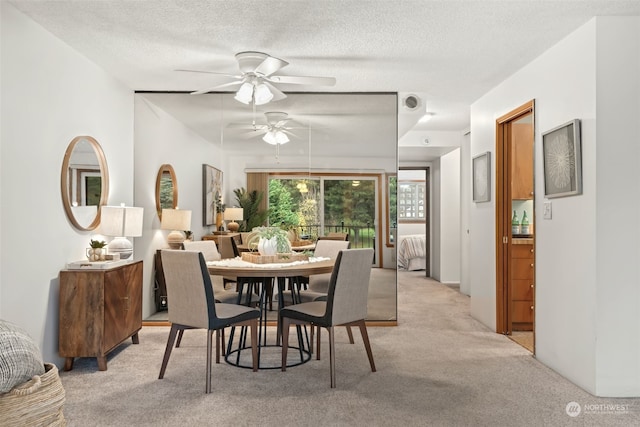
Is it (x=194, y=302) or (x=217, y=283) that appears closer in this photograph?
(x=194, y=302)

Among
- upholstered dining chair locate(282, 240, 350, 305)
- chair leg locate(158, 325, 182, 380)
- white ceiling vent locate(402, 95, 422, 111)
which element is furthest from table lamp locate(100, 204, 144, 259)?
white ceiling vent locate(402, 95, 422, 111)

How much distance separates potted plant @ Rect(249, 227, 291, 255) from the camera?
404 centimetres

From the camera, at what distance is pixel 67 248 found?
3994 mm

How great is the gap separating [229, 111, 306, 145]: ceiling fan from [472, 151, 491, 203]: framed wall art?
1886mm

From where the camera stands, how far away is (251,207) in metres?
5.46

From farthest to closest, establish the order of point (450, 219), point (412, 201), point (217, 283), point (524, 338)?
point (412, 201) → point (450, 219) → point (217, 283) → point (524, 338)

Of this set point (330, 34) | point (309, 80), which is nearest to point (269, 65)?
point (309, 80)

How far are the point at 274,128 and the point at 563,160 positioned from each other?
9.19 ft

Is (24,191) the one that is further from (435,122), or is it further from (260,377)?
(435,122)

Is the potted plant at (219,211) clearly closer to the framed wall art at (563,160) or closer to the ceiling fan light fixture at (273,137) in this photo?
the ceiling fan light fixture at (273,137)

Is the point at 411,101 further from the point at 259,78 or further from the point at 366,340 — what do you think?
the point at 366,340

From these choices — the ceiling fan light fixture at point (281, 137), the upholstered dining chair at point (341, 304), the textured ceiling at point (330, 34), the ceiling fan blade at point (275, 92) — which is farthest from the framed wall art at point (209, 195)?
the upholstered dining chair at point (341, 304)

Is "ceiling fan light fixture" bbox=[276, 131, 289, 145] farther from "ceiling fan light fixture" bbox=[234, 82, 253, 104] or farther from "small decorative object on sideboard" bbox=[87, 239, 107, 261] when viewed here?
"small decorative object on sideboard" bbox=[87, 239, 107, 261]

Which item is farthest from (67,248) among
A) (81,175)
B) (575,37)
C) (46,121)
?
(575,37)
